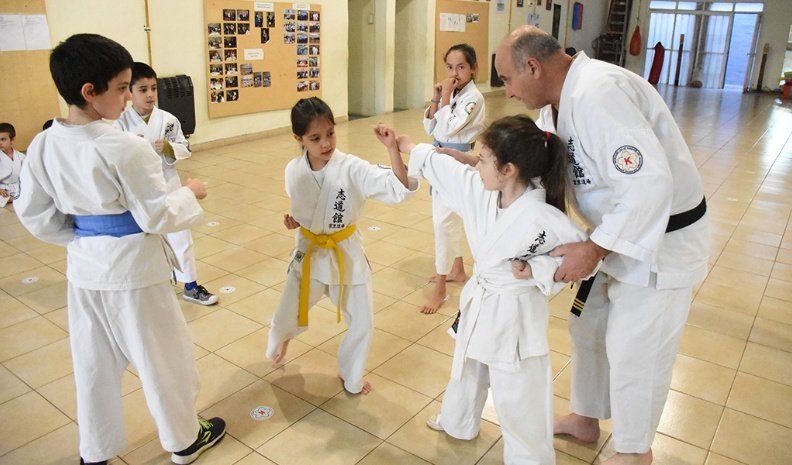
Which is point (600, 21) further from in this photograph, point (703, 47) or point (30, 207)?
point (30, 207)

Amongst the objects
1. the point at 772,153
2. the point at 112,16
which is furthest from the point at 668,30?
the point at 112,16

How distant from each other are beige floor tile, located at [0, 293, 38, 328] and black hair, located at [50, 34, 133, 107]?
6.62ft

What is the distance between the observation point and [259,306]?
132 inches

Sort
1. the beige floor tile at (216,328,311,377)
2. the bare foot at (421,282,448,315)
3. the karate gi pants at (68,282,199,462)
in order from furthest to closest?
1. the bare foot at (421,282,448,315)
2. the beige floor tile at (216,328,311,377)
3. the karate gi pants at (68,282,199,462)

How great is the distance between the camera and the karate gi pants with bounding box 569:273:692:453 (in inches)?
73.9

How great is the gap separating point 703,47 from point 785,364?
15.7 meters

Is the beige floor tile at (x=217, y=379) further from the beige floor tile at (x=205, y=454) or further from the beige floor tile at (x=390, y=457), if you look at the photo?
the beige floor tile at (x=390, y=457)

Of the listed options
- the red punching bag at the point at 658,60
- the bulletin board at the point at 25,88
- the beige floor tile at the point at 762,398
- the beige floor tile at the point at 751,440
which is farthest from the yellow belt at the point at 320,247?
the red punching bag at the point at 658,60

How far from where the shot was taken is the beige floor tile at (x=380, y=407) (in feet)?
7.76

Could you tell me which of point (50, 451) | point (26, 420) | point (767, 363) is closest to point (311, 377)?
point (50, 451)

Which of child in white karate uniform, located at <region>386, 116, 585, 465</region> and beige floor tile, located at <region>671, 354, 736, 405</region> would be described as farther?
beige floor tile, located at <region>671, 354, 736, 405</region>

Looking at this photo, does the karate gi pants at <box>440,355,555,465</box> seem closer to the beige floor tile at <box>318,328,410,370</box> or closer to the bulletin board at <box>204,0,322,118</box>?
the beige floor tile at <box>318,328,410,370</box>

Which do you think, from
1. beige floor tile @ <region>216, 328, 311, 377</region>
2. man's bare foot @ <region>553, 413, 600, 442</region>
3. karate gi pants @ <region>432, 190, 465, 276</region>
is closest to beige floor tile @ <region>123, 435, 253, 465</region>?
beige floor tile @ <region>216, 328, 311, 377</region>

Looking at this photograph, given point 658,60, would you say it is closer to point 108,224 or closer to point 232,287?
point 232,287
